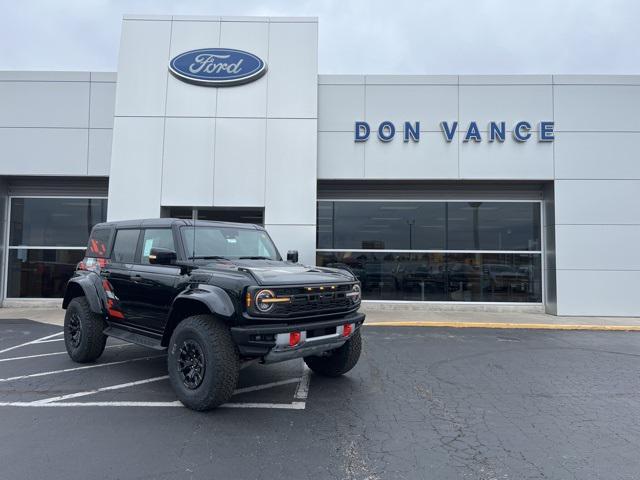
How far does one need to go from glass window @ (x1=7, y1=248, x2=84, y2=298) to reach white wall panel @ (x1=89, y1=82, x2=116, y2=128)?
4.35m

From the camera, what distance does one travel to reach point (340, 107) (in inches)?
480

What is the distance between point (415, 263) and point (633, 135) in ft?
24.5

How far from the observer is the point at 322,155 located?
1212cm

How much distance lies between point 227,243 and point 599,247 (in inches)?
447

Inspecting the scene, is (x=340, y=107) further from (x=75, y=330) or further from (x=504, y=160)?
(x=75, y=330)

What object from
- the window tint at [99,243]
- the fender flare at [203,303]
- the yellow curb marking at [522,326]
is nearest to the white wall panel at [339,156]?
the yellow curb marking at [522,326]

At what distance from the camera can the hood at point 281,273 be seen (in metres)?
4.22

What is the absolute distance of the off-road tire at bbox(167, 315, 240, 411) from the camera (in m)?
4.01

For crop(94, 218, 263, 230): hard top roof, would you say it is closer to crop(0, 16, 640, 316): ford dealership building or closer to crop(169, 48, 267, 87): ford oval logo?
crop(0, 16, 640, 316): ford dealership building

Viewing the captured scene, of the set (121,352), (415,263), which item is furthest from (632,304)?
(121,352)

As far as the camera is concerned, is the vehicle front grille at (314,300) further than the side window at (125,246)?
No

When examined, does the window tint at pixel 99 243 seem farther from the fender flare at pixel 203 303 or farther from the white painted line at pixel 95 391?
the fender flare at pixel 203 303

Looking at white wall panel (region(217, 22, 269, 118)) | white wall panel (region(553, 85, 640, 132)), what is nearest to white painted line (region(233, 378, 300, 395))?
white wall panel (region(217, 22, 269, 118))

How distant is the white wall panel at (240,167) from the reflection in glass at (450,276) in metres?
3.61
